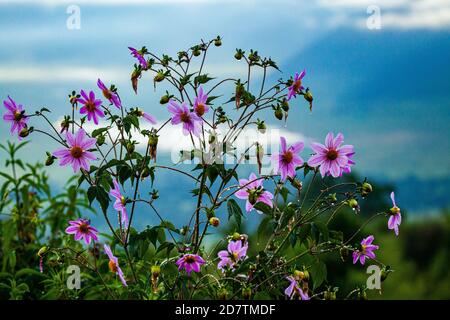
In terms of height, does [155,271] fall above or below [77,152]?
below

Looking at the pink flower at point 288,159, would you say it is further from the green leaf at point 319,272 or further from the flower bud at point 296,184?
the green leaf at point 319,272

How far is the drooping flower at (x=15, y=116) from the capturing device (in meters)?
1.68

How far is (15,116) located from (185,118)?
0.44 metres

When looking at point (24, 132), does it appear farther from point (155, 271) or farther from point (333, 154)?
point (333, 154)

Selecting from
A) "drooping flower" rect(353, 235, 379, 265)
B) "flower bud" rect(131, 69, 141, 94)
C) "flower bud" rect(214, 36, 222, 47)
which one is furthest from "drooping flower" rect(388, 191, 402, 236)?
"flower bud" rect(131, 69, 141, 94)

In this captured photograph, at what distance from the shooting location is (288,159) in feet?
5.10

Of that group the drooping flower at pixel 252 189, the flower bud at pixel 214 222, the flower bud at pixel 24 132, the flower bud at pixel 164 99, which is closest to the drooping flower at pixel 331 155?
the drooping flower at pixel 252 189

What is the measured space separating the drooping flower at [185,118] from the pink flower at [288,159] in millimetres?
198

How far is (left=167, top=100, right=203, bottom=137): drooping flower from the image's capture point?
1.57 m

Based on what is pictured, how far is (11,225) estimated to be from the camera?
98.3 inches

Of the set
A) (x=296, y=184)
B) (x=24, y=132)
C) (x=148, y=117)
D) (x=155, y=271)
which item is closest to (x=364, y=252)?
(x=296, y=184)

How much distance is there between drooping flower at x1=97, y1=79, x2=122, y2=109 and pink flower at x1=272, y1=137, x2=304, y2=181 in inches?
16.5

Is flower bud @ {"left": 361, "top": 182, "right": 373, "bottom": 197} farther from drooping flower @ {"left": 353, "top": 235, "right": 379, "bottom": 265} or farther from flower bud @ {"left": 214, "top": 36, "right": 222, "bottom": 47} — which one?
flower bud @ {"left": 214, "top": 36, "right": 222, "bottom": 47}

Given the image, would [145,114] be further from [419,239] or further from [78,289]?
[419,239]
